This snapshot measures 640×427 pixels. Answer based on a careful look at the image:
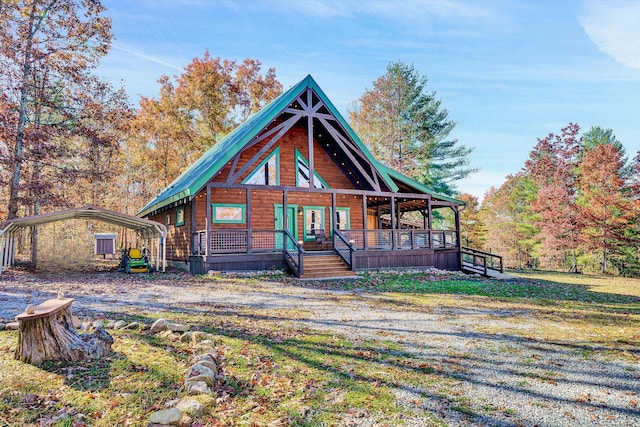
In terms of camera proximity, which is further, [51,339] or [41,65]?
[41,65]

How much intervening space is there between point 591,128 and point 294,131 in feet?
112

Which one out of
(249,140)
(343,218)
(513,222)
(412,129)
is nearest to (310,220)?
(343,218)

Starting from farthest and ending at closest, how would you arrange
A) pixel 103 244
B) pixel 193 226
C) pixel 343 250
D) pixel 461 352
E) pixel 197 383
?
1. pixel 103 244
2. pixel 343 250
3. pixel 193 226
4. pixel 461 352
5. pixel 197 383

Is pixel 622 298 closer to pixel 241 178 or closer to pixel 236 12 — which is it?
pixel 241 178

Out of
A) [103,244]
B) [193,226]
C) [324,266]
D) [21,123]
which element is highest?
[21,123]

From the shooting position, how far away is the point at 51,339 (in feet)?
13.8

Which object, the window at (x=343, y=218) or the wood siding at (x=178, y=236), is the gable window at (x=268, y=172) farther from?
the window at (x=343, y=218)

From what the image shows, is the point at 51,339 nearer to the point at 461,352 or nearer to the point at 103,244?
the point at 461,352

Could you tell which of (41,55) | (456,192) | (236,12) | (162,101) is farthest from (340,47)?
(456,192)

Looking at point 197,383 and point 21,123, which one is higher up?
point 21,123

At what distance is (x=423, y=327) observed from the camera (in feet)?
21.8

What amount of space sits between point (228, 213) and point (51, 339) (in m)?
13.1

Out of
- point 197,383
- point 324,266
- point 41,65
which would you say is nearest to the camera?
point 197,383

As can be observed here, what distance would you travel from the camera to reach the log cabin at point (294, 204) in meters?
14.7
